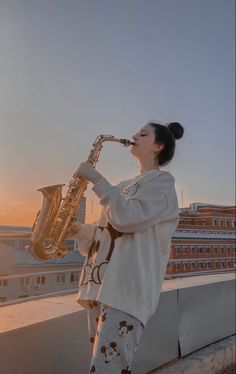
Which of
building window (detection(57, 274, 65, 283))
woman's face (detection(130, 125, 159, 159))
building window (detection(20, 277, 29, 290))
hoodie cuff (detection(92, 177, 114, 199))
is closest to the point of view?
hoodie cuff (detection(92, 177, 114, 199))

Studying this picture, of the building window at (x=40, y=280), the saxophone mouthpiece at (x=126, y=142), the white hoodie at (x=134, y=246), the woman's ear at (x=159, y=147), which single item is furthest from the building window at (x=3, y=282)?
the woman's ear at (x=159, y=147)

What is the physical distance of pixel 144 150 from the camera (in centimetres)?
148

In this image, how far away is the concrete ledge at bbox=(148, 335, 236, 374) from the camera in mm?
2480

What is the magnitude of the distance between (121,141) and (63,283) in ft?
5.74

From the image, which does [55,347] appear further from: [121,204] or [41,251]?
[121,204]

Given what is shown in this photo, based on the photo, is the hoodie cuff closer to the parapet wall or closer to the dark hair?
the dark hair

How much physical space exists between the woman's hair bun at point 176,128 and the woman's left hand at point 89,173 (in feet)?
1.71

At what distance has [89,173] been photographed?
1.31 m

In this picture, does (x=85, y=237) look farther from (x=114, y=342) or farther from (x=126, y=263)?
(x=114, y=342)

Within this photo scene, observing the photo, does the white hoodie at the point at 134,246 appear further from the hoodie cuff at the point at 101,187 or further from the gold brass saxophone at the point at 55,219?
the gold brass saxophone at the point at 55,219

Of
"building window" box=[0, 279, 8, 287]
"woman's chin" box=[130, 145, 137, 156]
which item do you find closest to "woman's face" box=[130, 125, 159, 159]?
"woman's chin" box=[130, 145, 137, 156]

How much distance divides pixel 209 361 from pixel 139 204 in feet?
7.20

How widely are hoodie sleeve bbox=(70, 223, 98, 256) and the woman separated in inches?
3.3

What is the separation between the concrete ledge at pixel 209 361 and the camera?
2.48m
